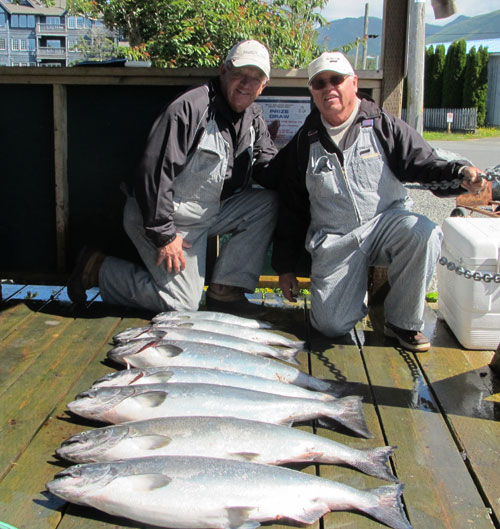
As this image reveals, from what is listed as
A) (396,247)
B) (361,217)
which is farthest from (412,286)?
(361,217)

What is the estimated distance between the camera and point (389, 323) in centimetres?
385

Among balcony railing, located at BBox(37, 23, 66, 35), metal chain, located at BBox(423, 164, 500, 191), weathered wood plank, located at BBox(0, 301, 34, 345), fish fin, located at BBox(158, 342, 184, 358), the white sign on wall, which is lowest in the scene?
weathered wood plank, located at BBox(0, 301, 34, 345)

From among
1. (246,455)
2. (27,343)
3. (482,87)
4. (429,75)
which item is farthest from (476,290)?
A: (429,75)

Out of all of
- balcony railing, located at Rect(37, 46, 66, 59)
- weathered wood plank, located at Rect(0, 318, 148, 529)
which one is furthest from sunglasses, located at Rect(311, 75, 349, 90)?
balcony railing, located at Rect(37, 46, 66, 59)

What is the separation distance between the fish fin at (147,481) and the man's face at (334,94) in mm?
2361

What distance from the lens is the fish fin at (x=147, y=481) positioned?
214 cm

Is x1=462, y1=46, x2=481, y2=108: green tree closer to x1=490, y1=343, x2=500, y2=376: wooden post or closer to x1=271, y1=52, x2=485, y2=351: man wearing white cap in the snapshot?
x1=271, y1=52, x2=485, y2=351: man wearing white cap

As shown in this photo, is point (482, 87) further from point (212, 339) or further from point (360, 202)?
point (212, 339)

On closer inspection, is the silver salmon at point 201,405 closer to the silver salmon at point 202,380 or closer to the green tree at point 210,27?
the silver salmon at point 202,380

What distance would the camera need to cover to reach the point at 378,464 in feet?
8.21

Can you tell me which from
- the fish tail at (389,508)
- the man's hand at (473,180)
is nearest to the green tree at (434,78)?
the man's hand at (473,180)

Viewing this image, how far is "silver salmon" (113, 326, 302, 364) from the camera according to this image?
3.54 meters

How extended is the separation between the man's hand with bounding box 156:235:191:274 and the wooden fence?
119 ft

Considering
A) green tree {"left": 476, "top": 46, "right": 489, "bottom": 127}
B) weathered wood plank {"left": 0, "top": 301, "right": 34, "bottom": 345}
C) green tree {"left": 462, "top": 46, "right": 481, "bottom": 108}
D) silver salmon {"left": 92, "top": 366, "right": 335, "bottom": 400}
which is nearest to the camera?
silver salmon {"left": 92, "top": 366, "right": 335, "bottom": 400}
